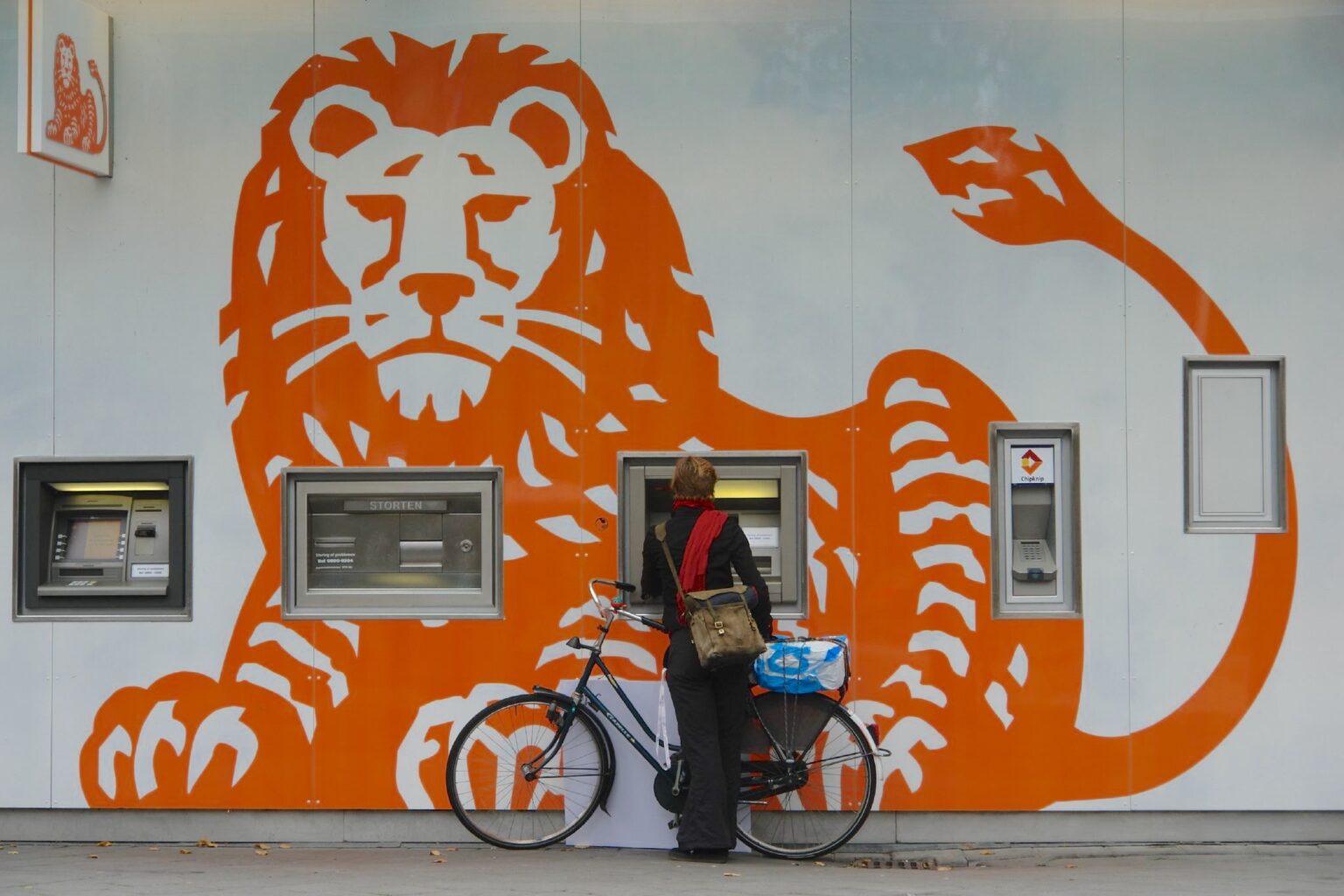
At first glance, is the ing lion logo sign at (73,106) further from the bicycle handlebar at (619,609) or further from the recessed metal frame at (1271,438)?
the recessed metal frame at (1271,438)

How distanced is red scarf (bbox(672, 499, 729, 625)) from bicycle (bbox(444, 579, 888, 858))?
316mm

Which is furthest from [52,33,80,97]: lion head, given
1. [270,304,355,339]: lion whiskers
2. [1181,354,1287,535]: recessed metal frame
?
[1181,354,1287,535]: recessed metal frame

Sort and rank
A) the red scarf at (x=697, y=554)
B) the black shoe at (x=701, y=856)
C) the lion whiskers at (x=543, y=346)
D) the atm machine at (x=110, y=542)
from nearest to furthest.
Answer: the red scarf at (x=697, y=554) → the black shoe at (x=701, y=856) → the lion whiskers at (x=543, y=346) → the atm machine at (x=110, y=542)

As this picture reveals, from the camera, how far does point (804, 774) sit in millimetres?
6633

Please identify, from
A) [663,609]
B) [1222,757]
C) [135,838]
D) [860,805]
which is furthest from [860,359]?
[135,838]

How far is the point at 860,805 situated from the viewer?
22.1ft

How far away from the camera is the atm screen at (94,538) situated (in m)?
7.19

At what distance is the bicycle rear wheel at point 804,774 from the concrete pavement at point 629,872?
169 mm

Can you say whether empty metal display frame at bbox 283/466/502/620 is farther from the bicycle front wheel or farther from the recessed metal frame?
the recessed metal frame

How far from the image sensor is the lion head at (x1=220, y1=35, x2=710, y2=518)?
702 cm

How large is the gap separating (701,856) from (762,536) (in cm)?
150

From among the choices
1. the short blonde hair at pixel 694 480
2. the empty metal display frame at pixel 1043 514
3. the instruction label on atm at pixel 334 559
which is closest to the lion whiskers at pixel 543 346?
the short blonde hair at pixel 694 480

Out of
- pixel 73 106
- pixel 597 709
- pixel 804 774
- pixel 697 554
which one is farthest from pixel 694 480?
pixel 73 106

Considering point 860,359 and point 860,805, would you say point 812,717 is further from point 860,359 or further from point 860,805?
point 860,359
